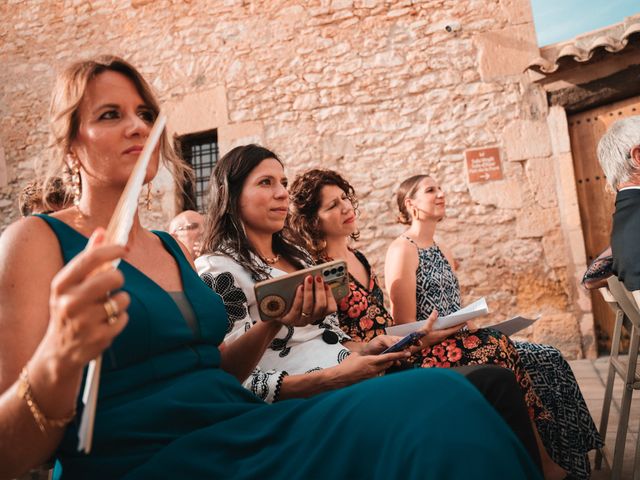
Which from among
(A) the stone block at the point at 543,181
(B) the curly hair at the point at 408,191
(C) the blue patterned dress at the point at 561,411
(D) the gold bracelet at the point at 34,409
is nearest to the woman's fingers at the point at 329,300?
(D) the gold bracelet at the point at 34,409

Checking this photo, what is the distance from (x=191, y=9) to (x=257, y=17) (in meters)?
0.88

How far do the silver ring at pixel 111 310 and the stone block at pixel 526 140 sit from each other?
17.2ft

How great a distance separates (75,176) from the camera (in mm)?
1372

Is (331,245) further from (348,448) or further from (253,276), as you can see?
(348,448)

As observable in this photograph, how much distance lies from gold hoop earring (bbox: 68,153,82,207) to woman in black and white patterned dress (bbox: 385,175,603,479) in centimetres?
160

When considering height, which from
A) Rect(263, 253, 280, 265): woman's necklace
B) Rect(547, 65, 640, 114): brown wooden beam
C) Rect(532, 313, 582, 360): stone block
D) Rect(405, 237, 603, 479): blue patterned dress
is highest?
Rect(547, 65, 640, 114): brown wooden beam

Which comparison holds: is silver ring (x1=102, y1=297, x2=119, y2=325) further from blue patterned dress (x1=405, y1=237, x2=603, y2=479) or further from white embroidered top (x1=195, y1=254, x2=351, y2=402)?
blue patterned dress (x1=405, y1=237, x2=603, y2=479)

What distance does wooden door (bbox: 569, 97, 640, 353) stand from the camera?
5117 millimetres

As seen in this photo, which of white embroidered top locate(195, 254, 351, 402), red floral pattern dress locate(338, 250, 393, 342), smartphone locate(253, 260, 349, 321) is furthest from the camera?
red floral pattern dress locate(338, 250, 393, 342)

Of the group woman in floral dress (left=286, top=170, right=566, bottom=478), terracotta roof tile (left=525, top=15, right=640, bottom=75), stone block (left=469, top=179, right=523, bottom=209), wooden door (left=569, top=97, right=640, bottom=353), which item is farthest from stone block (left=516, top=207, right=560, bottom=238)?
woman in floral dress (left=286, top=170, right=566, bottom=478)

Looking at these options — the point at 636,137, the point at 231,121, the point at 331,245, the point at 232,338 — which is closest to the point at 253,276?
the point at 232,338

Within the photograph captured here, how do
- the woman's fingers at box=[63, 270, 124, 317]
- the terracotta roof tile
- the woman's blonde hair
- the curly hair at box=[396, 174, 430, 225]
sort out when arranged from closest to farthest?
the woman's fingers at box=[63, 270, 124, 317] → the woman's blonde hair → the curly hair at box=[396, 174, 430, 225] → the terracotta roof tile

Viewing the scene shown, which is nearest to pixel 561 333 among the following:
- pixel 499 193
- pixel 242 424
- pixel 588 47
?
pixel 499 193

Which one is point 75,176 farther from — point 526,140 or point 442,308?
point 526,140
